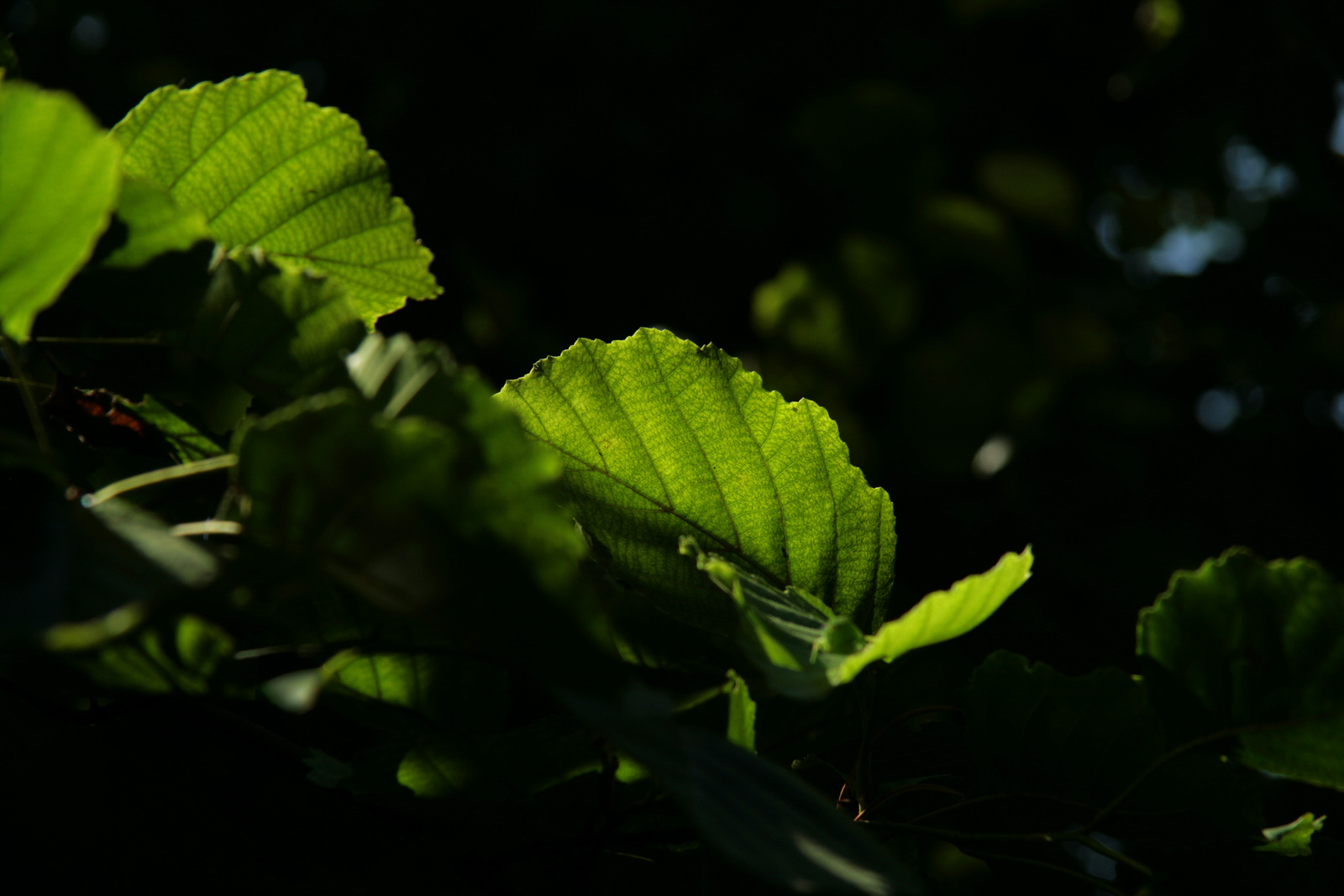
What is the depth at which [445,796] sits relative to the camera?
0.29 meters

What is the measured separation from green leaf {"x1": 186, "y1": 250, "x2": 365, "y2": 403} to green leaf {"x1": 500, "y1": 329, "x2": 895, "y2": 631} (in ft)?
0.27

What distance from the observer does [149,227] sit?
259 mm

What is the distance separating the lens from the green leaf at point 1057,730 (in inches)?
12.1

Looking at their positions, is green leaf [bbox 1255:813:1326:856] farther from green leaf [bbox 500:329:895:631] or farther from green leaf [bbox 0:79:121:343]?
green leaf [bbox 0:79:121:343]

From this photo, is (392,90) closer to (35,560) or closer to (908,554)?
(908,554)

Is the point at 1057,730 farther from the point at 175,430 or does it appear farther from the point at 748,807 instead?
the point at 175,430

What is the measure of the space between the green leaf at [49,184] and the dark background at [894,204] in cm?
133

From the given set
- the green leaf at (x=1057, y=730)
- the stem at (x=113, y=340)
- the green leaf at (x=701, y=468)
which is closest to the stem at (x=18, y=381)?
the stem at (x=113, y=340)

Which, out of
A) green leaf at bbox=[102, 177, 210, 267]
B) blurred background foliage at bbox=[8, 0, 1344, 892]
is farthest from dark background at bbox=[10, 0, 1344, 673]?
green leaf at bbox=[102, 177, 210, 267]

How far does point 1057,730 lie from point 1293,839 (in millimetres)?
93

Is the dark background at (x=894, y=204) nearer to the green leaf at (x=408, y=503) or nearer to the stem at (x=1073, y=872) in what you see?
the stem at (x=1073, y=872)

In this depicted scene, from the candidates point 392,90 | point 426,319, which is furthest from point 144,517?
point 392,90

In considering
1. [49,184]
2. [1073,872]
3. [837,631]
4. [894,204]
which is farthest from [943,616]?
[894,204]

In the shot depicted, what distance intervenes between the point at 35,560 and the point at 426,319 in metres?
1.32
